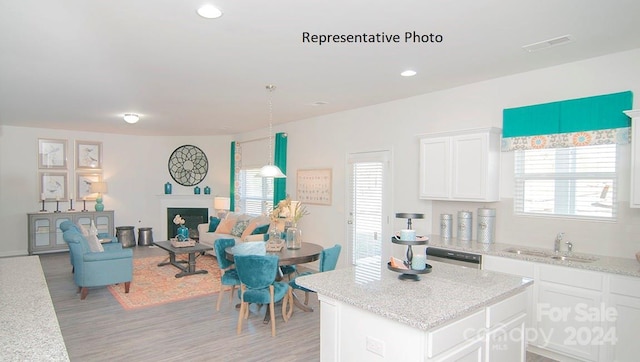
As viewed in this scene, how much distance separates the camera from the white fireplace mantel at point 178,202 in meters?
9.66

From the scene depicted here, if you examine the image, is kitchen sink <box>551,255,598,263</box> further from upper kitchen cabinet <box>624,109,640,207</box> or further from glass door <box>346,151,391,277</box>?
glass door <box>346,151,391,277</box>

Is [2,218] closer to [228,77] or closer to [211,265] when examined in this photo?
[211,265]

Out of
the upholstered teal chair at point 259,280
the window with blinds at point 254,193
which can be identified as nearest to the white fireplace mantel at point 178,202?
the window with blinds at point 254,193

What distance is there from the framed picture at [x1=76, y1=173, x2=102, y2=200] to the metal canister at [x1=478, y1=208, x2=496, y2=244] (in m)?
8.47

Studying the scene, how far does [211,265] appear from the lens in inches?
283

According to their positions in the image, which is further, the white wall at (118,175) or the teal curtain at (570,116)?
the white wall at (118,175)

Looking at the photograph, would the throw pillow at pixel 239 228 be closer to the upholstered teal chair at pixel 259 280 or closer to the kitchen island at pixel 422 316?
the upholstered teal chair at pixel 259 280

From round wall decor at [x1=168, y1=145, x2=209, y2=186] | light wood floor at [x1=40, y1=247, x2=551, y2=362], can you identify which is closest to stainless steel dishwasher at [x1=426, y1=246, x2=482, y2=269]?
light wood floor at [x1=40, y1=247, x2=551, y2=362]

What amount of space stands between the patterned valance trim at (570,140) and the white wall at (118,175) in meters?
7.40

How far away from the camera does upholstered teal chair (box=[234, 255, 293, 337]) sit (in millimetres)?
3867

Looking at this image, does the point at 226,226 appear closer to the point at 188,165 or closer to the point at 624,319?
the point at 188,165

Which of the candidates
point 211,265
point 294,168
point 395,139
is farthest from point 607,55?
point 211,265

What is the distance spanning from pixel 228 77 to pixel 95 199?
6554 mm

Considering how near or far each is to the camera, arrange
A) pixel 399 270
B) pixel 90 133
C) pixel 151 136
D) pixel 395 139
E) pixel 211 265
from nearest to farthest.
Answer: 1. pixel 399 270
2. pixel 395 139
3. pixel 211 265
4. pixel 90 133
5. pixel 151 136
